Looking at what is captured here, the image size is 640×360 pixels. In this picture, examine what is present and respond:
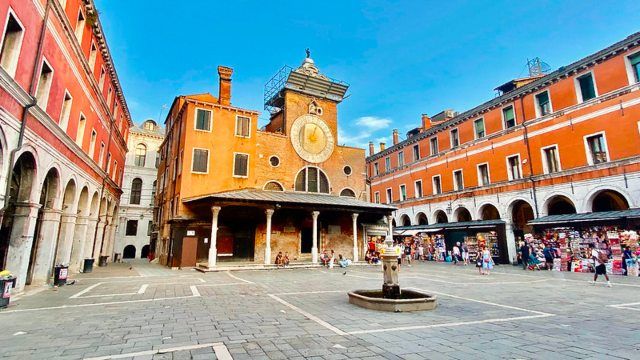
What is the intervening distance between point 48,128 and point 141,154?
29725 mm

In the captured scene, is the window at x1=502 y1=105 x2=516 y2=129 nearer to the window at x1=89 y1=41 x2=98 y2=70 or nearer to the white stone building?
the window at x1=89 y1=41 x2=98 y2=70

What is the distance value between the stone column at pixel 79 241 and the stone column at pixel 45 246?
4763 millimetres

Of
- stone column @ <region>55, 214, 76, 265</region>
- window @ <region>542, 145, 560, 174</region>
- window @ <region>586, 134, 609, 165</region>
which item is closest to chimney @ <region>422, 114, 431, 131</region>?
window @ <region>542, 145, 560, 174</region>

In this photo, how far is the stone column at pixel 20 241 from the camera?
9.85 m

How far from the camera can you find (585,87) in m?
20.5

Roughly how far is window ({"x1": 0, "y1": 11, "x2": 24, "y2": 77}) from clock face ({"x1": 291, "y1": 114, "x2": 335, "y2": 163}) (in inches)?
688

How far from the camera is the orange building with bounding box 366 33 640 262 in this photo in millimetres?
18375

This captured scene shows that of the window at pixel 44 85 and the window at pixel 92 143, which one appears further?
the window at pixel 92 143

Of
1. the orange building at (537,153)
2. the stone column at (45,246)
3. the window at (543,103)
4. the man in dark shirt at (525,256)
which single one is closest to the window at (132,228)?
the stone column at (45,246)

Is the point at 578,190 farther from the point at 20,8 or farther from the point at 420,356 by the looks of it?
the point at 20,8

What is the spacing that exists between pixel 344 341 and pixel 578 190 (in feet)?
70.2

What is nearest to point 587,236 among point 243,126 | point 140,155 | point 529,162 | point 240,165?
point 529,162

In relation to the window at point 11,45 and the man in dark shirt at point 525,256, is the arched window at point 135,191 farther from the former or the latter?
the man in dark shirt at point 525,256

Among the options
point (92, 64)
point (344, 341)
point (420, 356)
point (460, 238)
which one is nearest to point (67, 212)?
point (92, 64)
